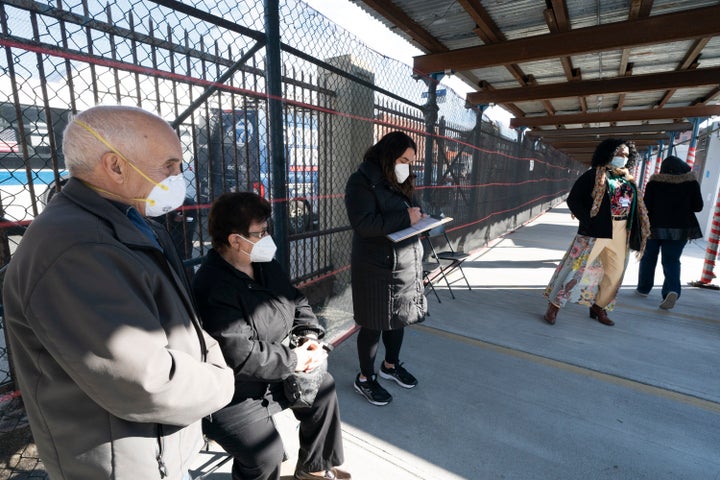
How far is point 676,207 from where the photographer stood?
4.28m

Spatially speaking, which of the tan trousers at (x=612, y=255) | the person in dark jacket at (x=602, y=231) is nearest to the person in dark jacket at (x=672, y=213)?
the person in dark jacket at (x=602, y=231)

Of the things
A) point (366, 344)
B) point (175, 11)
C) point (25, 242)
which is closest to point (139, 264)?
point (25, 242)

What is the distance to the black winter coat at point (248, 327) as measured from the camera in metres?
1.48

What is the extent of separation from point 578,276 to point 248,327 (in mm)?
3462

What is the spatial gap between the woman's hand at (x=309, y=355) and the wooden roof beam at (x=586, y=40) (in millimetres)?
4429

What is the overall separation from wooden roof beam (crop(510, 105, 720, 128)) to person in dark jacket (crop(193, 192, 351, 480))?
29.0 ft

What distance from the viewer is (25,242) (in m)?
0.92

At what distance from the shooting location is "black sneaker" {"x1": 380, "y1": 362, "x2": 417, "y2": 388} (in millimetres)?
2732

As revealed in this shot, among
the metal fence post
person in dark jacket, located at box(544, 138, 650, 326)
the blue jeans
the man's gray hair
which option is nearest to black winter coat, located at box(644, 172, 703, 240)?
the blue jeans

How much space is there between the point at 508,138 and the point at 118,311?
9358 millimetres

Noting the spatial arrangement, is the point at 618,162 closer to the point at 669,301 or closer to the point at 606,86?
the point at 669,301

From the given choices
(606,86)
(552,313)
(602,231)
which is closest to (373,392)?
(552,313)

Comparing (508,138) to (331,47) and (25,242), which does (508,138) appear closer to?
(331,47)

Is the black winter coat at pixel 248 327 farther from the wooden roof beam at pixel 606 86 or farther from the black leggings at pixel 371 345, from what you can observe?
the wooden roof beam at pixel 606 86
